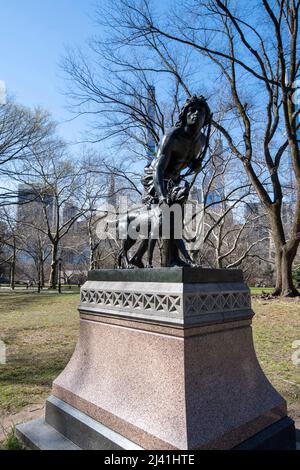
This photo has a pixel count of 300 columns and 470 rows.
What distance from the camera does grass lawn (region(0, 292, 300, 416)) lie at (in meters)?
4.37

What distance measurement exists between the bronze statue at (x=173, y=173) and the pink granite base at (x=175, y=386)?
87 cm

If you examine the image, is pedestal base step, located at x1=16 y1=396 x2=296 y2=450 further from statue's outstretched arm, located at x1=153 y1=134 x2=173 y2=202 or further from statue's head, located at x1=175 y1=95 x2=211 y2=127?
statue's head, located at x1=175 y1=95 x2=211 y2=127

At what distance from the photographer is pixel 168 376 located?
2377 millimetres

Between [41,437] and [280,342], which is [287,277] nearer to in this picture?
[280,342]

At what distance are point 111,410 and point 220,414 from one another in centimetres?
87

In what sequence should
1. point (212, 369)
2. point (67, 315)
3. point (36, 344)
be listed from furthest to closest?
point (67, 315)
point (36, 344)
point (212, 369)

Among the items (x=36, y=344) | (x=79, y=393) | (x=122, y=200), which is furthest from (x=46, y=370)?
(x=122, y=200)

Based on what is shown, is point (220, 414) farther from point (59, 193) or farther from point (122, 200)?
point (59, 193)

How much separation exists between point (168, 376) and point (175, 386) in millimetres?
94

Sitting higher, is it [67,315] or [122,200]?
[122,200]

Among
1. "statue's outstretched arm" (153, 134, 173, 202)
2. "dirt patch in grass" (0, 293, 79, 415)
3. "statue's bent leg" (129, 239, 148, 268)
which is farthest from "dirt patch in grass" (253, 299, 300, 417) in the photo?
"dirt patch in grass" (0, 293, 79, 415)

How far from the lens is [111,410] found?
2541 mm

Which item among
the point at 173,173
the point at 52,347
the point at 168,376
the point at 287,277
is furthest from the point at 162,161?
the point at 287,277

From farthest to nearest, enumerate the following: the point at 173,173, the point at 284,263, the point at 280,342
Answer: the point at 284,263 → the point at 280,342 → the point at 173,173
